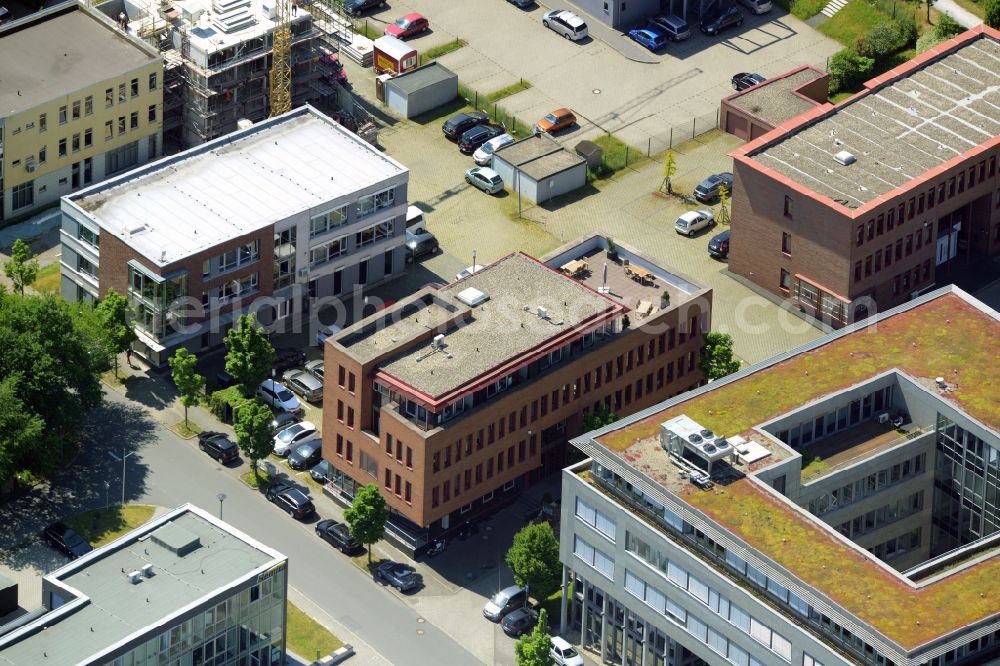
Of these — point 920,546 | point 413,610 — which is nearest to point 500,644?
point 413,610

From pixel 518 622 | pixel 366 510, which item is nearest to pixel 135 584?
pixel 366 510

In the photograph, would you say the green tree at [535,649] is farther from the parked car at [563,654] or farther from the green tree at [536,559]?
the green tree at [536,559]

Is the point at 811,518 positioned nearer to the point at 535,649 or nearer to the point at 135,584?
the point at 535,649

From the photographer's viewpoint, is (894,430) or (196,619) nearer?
(196,619)

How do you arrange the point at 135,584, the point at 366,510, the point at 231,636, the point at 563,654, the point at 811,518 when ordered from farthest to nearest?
the point at 366,510 < the point at 563,654 < the point at 231,636 < the point at 811,518 < the point at 135,584

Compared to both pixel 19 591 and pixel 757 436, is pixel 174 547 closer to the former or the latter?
pixel 19 591

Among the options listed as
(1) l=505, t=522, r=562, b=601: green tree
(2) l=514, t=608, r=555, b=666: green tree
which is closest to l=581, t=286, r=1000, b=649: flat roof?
(1) l=505, t=522, r=562, b=601: green tree
